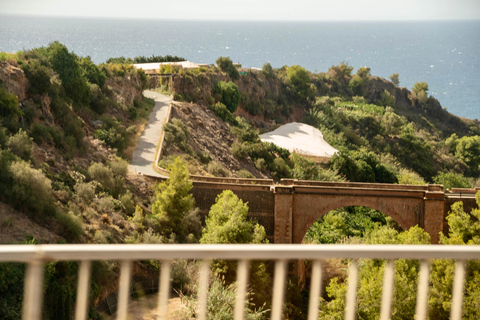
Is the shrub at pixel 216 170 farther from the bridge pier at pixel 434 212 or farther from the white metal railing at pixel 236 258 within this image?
the white metal railing at pixel 236 258

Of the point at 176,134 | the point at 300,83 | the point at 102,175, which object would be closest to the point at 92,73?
the point at 176,134

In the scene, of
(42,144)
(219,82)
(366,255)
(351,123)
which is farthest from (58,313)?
(351,123)

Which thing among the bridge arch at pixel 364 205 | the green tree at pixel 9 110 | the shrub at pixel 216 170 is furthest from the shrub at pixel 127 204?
the shrub at pixel 216 170

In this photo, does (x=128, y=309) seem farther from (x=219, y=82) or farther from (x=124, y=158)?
(x=219, y=82)

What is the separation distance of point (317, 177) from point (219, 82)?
15.8 m

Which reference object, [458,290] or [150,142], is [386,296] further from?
[150,142]

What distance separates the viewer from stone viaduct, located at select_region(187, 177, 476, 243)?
19.3m

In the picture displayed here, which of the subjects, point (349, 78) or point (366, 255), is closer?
point (366, 255)

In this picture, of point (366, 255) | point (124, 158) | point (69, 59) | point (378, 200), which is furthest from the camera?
point (69, 59)

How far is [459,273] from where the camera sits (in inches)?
134

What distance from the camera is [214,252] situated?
3.15 m

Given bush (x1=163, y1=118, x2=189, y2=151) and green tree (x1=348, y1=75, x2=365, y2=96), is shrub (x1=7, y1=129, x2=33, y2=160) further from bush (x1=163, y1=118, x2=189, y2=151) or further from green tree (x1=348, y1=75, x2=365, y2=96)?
green tree (x1=348, y1=75, x2=365, y2=96)

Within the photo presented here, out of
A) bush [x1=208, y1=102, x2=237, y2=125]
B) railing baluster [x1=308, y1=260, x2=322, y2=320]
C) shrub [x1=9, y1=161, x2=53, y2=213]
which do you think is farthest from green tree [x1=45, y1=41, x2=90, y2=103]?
railing baluster [x1=308, y1=260, x2=322, y2=320]

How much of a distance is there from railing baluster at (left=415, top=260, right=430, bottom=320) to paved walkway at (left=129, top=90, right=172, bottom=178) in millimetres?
18499
